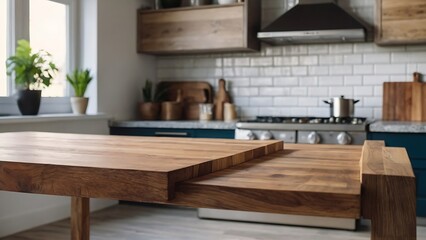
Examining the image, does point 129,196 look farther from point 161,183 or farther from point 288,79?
point 288,79

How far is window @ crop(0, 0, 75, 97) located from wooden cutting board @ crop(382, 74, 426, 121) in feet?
9.17

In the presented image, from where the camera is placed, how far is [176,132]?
4.39 m

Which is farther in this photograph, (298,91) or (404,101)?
(298,91)

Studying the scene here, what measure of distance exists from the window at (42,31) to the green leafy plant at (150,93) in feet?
2.68

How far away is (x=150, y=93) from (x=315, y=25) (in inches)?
69.6

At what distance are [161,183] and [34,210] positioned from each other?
2.96 metres

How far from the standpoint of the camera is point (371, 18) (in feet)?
14.5

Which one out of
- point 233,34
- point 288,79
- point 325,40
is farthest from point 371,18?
point 233,34

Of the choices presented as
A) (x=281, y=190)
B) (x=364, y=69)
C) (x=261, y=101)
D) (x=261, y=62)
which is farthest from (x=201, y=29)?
(x=281, y=190)

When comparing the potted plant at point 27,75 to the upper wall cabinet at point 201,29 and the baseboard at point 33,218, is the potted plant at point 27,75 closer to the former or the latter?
the baseboard at point 33,218

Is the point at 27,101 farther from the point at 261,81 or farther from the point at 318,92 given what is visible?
the point at 318,92

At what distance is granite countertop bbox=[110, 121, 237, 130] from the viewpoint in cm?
423

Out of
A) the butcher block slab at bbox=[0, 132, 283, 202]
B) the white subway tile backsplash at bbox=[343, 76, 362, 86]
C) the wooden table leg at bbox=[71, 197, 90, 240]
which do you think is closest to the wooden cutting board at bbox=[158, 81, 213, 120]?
the white subway tile backsplash at bbox=[343, 76, 362, 86]

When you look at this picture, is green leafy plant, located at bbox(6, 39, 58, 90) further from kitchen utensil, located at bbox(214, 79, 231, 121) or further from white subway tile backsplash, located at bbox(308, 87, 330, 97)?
white subway tile backsplash, located at bbox(308, 87, 330, 97)
